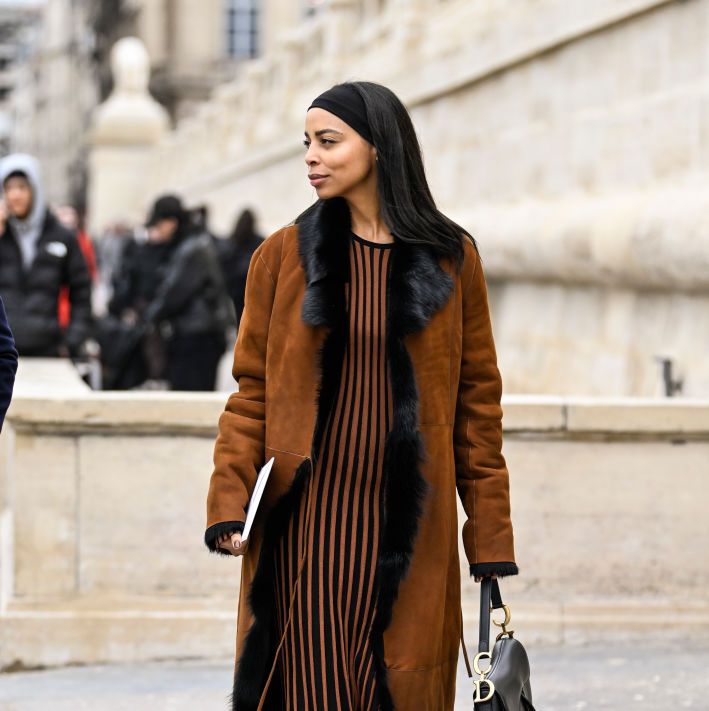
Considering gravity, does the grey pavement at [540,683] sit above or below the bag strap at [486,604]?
below

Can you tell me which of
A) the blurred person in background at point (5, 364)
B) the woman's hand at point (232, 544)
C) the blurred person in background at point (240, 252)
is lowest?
the woman's hand at point (232, 544)

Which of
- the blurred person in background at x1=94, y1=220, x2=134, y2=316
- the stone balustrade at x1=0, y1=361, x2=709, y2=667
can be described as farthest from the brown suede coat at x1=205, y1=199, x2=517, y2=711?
the blurred person in background at x1=94, y1=220, x2=134, y2=316

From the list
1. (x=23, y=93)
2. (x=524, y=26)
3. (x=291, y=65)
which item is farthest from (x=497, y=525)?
(x=23, y=93)

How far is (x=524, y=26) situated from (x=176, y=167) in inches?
999

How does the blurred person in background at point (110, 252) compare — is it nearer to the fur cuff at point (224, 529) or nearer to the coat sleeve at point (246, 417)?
the coat sleeve at point (246, 417)

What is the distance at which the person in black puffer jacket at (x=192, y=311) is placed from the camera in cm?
1034

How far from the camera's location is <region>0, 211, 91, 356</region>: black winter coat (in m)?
8.51

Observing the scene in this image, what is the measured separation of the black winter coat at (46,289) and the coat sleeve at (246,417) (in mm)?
4846

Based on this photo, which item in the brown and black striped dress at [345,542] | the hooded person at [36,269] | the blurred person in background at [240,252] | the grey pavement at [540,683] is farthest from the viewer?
the blurred person in background at [240,252]

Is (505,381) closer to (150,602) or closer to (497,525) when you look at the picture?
(150,602)

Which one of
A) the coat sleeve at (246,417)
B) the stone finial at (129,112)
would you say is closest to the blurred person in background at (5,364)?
the coat sleeve at (246,417)

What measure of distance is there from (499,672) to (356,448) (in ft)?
1.78

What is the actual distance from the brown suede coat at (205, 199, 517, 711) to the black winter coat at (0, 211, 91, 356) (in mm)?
4841

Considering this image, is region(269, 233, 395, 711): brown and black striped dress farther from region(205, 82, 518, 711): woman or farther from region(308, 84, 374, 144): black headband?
region(308, 84, 374, 144): black headband
